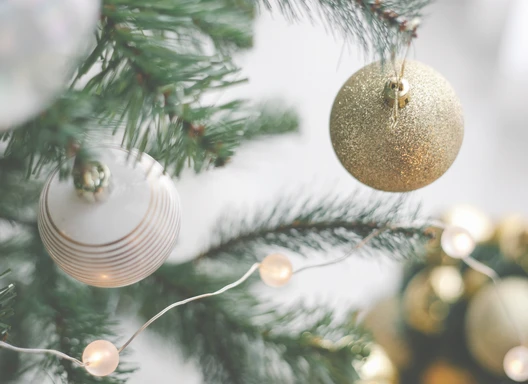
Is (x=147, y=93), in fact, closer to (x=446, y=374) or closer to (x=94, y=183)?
(x=94, y=183)

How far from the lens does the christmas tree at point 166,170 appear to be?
186 millimetres

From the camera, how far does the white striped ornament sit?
239mm

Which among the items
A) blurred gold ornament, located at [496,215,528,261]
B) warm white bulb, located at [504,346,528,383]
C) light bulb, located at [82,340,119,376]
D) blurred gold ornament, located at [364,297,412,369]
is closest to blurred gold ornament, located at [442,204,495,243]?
blurred gold ornament, located at [496,215,528,261]

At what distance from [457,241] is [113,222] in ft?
0.81

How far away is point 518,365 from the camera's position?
40 cm

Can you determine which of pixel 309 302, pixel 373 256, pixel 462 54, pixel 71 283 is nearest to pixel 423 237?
pixel 373 256

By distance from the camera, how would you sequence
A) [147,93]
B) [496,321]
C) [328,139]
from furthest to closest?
[328,139]
[496,321]
[147,93]

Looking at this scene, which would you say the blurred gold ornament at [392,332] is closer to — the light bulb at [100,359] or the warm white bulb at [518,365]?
the warm white bulb at [518,365]

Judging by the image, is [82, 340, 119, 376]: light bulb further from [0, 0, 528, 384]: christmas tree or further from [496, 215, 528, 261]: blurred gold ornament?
[496, 215, 528, 261]: blurred gold ornament

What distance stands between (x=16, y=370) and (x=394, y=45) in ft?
1.10

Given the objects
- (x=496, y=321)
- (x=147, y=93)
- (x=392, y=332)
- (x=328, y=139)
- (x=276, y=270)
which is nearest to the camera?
(x=147, y=93)

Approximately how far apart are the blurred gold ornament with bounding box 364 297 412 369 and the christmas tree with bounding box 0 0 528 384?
27cm

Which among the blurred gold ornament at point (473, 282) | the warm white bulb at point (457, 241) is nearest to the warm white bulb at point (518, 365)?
the warm white bulb at point (457, 241)

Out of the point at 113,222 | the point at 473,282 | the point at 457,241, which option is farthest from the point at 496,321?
the point at 113,222
